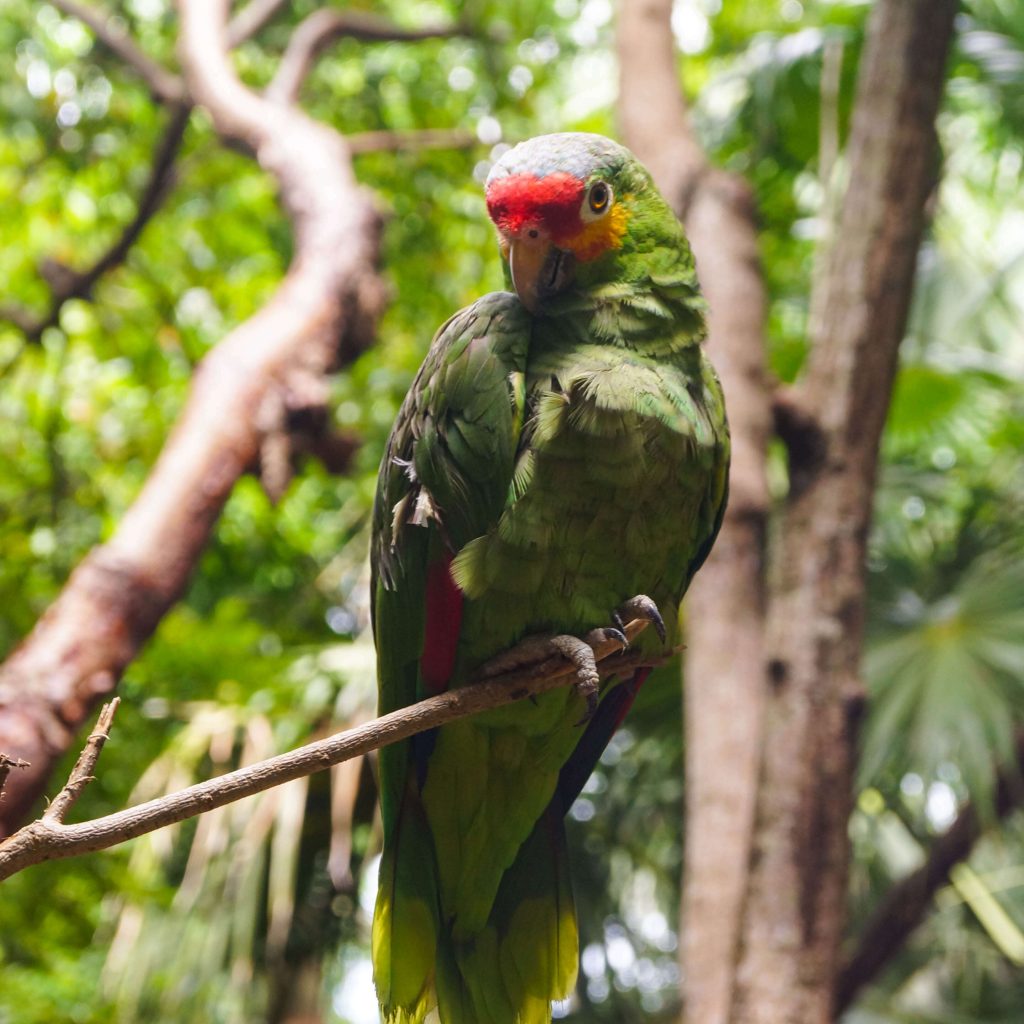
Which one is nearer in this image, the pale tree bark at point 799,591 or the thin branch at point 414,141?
the pale tree bark at point 799,591

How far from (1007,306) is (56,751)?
3140 mm

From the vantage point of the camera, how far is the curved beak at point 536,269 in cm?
131

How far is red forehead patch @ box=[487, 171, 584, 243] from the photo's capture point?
127 cm

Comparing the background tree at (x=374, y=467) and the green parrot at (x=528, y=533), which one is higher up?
the background tree at (x=374, y=467)

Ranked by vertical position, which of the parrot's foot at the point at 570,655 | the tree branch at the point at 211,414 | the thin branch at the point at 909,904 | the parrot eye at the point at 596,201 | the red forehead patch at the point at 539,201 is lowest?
the parrot's foot at the point at 570,655

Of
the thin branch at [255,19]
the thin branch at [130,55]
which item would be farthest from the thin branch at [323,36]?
the thin branch at [130,55]

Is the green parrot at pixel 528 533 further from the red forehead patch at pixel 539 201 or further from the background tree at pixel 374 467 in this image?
the background tree at pixel 374 467

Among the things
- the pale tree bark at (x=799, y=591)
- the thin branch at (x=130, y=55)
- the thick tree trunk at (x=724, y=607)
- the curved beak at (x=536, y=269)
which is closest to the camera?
the curved beak at (x=536, y=269)

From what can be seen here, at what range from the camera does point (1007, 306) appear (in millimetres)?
3629

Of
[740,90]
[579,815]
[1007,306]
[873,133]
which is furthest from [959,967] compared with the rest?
[740,90]

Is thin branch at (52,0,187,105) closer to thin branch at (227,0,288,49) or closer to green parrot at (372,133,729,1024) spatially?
thin branch at (227,0,288,49)

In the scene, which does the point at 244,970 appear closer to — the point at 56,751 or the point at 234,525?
the point at 56,751

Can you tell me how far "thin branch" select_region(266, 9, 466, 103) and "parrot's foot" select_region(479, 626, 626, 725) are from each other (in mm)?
3043

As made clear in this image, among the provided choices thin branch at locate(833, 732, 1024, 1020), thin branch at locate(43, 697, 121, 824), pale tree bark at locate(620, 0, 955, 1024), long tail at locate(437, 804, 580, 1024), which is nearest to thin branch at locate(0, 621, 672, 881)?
thin branch at locate(43, 697, 121, 824)
